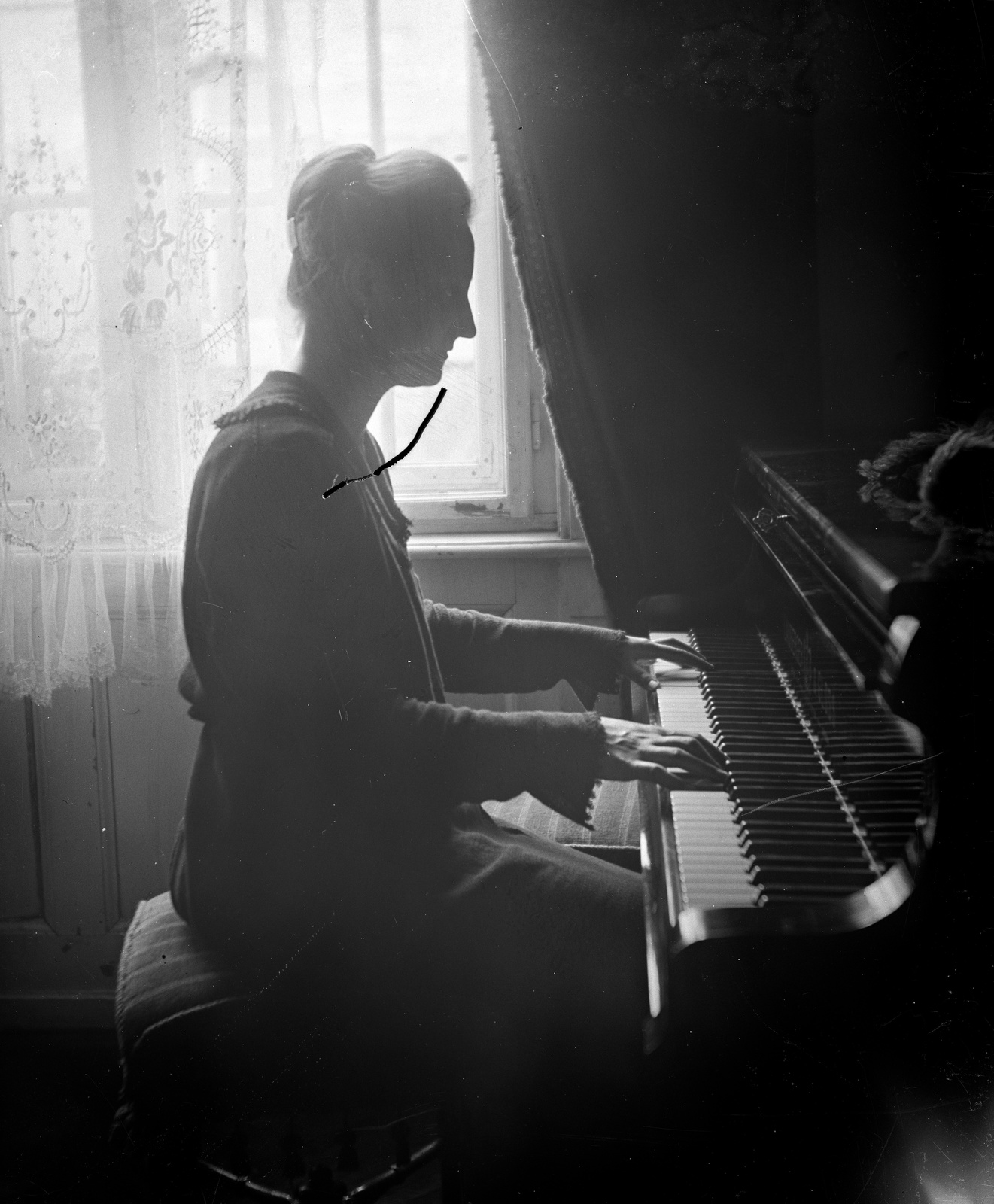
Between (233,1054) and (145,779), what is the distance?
22.3 inches

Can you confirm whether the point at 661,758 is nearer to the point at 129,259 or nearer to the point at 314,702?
the point at 314,702

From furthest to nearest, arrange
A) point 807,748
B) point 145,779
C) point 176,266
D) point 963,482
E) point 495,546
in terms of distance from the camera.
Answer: point 145,779 → point 495,546 → point 176,266 → point 807,748 → point 963,482

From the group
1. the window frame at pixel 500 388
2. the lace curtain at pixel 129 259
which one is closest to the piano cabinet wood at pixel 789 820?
→ the window frame at pixel 500 388

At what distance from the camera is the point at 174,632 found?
1.17m

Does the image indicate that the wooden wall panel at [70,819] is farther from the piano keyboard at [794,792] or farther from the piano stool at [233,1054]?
the piano keyboard at [794,792]

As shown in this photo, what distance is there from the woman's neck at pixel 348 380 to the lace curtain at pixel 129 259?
0.24 feet

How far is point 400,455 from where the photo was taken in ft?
2.80

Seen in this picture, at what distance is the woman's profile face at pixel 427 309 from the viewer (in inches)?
32.8

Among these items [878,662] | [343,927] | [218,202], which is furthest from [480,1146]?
[218,202]

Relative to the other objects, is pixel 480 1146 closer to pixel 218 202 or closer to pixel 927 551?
pixel 927 551

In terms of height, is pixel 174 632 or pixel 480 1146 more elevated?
pixel 174 632

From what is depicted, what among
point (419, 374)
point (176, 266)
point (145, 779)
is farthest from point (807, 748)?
point (145, 779)

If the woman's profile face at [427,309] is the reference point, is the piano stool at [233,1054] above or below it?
below

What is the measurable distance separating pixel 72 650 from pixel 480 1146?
77 centimetres
